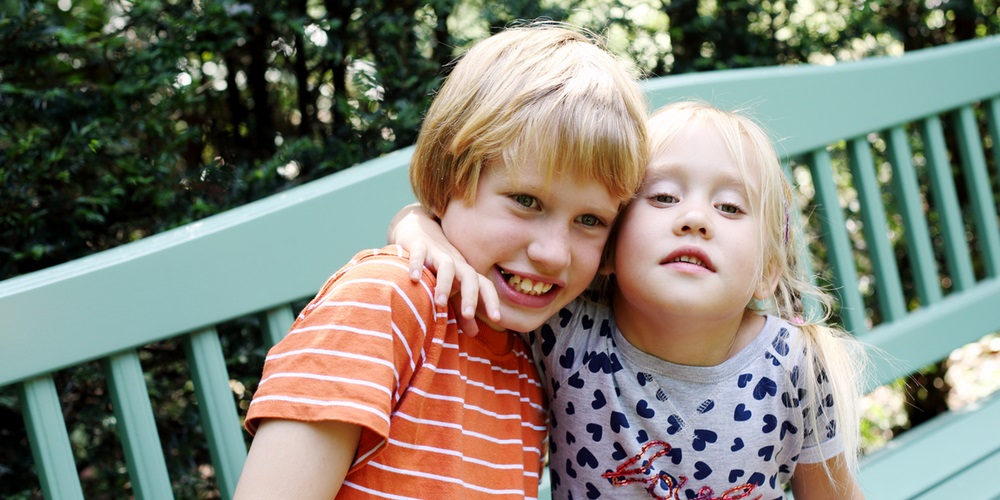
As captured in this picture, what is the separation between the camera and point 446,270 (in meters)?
1.26

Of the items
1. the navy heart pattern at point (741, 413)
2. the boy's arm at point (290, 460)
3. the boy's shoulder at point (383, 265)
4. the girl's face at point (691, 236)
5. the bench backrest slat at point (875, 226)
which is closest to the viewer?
the boy's arm at point (290, 460)

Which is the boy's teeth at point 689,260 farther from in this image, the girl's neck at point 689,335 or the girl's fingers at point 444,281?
the girl's fingers at point 444,281

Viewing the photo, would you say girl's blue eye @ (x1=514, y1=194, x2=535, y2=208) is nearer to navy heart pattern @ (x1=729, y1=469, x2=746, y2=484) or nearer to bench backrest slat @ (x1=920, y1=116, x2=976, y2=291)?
navy heart pattern @ (x1=729, y1=469, x2=746, y2=484)

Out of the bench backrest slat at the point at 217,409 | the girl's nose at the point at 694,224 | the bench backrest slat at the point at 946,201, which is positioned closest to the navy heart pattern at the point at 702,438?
the girl's nose at the point at 694,224

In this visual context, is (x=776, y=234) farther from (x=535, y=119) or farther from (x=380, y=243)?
(x=380, y=243)

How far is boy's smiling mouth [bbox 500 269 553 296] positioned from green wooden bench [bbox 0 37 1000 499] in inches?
13.2

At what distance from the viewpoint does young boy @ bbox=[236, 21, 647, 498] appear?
3.71 ft

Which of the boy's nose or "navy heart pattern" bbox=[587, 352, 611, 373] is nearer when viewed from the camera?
the boy's nose

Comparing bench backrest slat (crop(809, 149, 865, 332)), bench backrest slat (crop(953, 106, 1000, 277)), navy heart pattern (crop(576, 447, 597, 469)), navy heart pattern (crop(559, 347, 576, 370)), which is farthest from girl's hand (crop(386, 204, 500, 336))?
bench backrest slat (crop(953, 106, 1000, 277))

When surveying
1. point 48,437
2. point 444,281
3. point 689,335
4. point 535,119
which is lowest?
point 689,335

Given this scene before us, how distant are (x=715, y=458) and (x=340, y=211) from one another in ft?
2.50

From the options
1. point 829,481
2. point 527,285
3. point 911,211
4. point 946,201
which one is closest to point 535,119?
point 527,285

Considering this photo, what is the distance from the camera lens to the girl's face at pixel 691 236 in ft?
4.38

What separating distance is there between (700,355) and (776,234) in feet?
0.78
